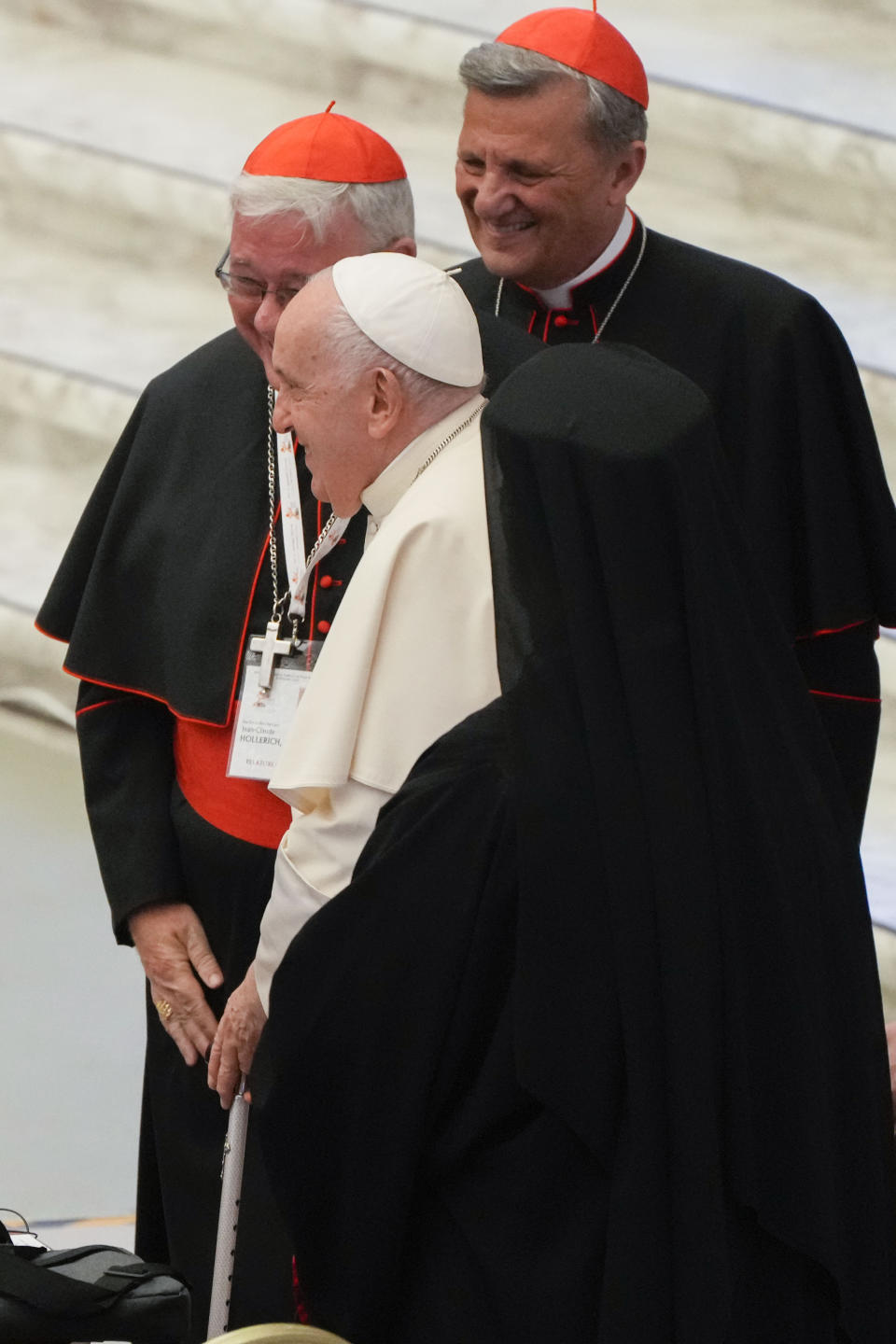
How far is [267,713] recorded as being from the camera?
8.22 feet

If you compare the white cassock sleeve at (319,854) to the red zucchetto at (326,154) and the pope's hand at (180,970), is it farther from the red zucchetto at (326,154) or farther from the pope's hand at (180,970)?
the red zucchetto at (326,154)

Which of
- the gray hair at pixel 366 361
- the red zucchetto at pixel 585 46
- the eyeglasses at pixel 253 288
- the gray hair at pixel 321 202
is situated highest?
the red zucchetto at pixel 585 46

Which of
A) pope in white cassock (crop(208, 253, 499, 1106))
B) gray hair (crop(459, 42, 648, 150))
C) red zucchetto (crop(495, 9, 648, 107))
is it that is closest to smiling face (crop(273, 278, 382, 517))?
pope in white cassock (crop(208, 253, 499, 1106))

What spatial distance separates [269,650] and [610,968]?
0.91m

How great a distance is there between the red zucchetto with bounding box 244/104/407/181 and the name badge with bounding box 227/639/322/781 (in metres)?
0.65

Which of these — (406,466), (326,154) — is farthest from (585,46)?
(406,466)

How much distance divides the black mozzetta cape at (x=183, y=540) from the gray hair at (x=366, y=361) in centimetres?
43

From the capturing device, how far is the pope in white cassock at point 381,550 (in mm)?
2045

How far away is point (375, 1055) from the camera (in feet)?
6.23

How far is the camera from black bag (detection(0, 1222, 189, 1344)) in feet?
6.31

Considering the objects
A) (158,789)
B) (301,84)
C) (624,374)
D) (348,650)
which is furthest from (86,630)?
(301,84)

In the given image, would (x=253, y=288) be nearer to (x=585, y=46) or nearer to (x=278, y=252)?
(x=278, y=252)

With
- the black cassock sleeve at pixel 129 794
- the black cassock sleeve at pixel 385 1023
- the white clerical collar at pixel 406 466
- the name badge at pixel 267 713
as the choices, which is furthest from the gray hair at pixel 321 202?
the black cassock sleeve at pixel 385 1023

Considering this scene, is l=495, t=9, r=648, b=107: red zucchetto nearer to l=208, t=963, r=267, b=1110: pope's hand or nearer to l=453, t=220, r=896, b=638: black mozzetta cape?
l=453, t=220, r=896, b=638: black mozzetta cape
